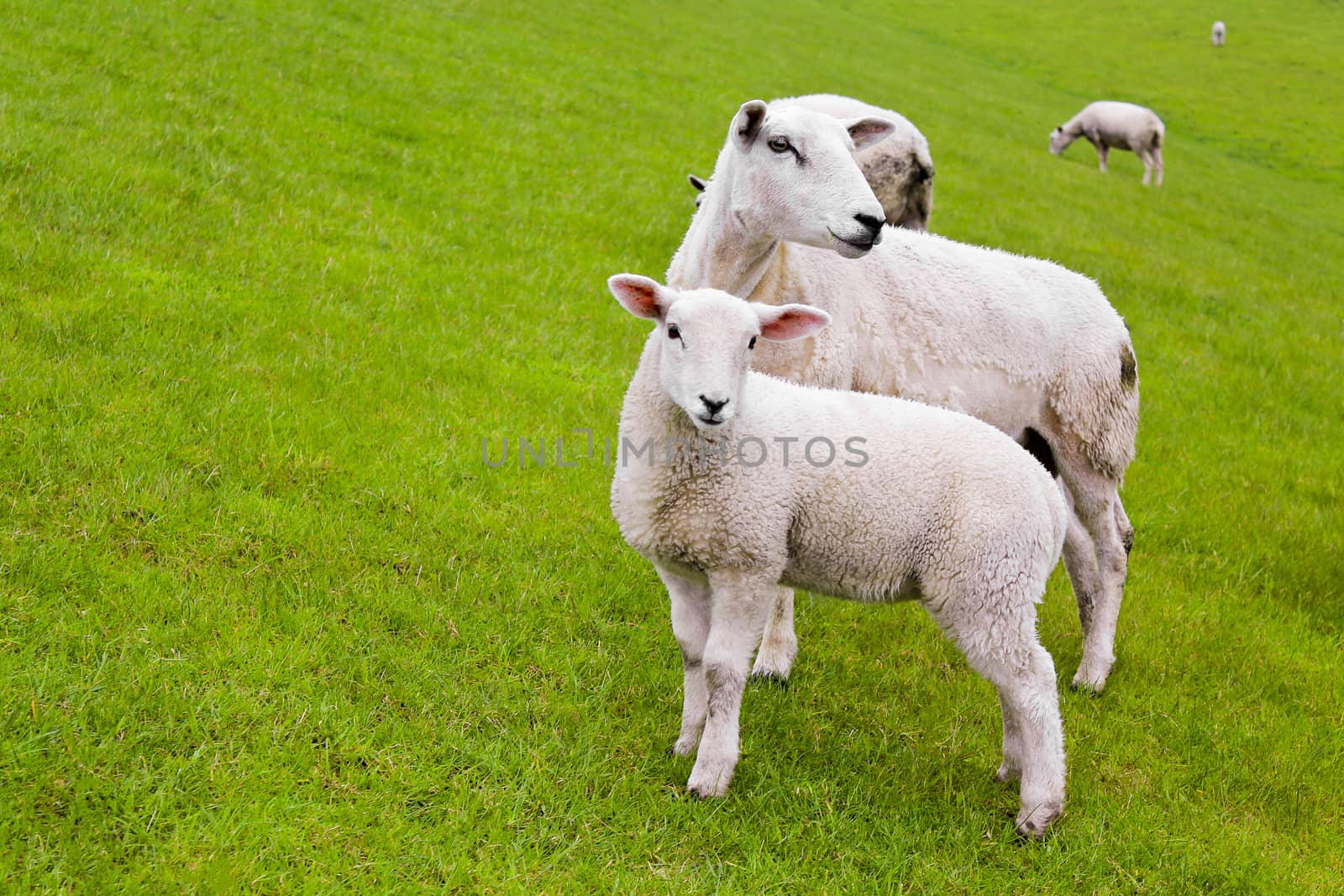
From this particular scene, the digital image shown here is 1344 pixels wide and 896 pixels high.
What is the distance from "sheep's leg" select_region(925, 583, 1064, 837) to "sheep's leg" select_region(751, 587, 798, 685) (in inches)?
45.5

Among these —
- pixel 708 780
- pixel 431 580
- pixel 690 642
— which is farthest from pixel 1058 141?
pixel 708 780

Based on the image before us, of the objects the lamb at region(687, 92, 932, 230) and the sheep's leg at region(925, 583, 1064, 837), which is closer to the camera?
the sheep's leg at region(925, 583, 1064, 837)

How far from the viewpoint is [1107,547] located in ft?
18.3

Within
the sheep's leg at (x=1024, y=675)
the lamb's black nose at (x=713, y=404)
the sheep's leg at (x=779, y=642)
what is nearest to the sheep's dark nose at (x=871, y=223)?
the lamb's black nose at (x=713, y=404)

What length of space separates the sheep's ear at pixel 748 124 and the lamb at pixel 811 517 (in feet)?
3.49

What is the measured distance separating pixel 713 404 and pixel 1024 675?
1.50 m

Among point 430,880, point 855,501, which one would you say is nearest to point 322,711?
point 430,880

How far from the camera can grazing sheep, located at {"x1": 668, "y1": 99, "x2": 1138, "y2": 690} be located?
181 inches

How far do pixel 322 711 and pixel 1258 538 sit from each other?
634 centimetres

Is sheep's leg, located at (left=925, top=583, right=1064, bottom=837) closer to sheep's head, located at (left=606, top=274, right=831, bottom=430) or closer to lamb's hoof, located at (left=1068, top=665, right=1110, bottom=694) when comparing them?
sheep's head, located at (left=606, top=274, right=831, bottom=430)

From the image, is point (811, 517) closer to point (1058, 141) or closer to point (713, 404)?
point (713, 404)

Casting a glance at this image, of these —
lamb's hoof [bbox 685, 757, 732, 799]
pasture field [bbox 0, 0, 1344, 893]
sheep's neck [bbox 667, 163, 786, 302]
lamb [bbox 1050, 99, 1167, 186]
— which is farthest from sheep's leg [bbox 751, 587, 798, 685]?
lamb [bbox 1050, 99, 1167, 186]

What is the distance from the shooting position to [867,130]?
5238 millimetres

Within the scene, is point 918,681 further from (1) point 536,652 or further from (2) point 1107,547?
(1) point 536,652
